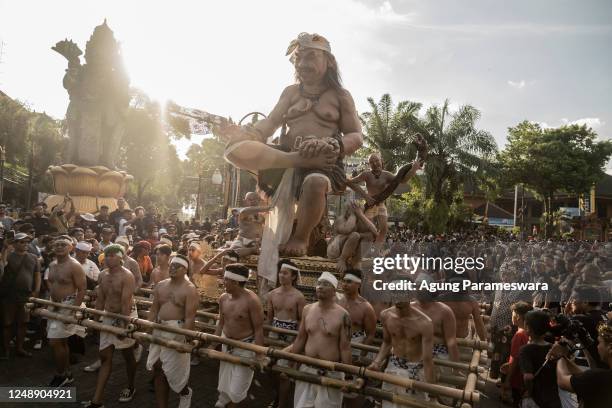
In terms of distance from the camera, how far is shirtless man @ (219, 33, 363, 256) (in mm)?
5109

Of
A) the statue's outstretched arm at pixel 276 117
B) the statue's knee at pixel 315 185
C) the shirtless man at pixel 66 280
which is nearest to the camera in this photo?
the statue's knee at pixel 315 185

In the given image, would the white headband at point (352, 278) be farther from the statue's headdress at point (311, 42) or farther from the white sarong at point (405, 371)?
the statue's headdress at point (311, 42)

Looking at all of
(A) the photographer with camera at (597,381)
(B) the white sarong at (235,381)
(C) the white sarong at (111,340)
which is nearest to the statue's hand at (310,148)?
(B) the white sarong at (235,381)

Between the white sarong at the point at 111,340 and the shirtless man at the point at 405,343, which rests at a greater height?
the shirtless man at the point at 405,343

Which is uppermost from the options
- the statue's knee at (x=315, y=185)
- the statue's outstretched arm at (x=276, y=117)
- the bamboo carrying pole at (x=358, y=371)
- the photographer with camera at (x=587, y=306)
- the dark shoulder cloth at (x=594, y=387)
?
the statue's outstretched arm at (x=276, y=117)

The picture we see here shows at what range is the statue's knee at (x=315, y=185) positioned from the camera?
16.6 feet

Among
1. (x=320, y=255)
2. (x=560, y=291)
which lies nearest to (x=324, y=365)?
(x=320, y=255)

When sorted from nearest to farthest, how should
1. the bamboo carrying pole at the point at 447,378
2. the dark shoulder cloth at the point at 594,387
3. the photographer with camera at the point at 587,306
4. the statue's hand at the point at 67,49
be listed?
the dark shoulder cloth at the point at 594,387, the bamboo carrying pole at the point at 447,378, the photographer with camera at the point at 587,306, the statue's hand at the point at 67,49

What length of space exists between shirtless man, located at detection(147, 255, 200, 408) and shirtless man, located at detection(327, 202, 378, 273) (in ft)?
5.91

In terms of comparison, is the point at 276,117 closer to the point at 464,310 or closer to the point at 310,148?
the point at 310,148

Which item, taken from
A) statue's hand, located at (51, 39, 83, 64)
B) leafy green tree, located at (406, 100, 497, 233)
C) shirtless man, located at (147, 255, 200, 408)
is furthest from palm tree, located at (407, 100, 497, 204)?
shirtless man, located at (147, 255, 200, 408)

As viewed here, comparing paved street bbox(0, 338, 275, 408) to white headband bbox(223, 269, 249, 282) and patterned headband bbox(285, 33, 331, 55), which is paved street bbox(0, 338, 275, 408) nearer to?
white headband bbox(223, 269, 249, 282)

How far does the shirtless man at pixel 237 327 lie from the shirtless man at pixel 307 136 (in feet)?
3.13

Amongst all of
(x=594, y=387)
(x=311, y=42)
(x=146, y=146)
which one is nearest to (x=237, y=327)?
(x=594, y=387)
